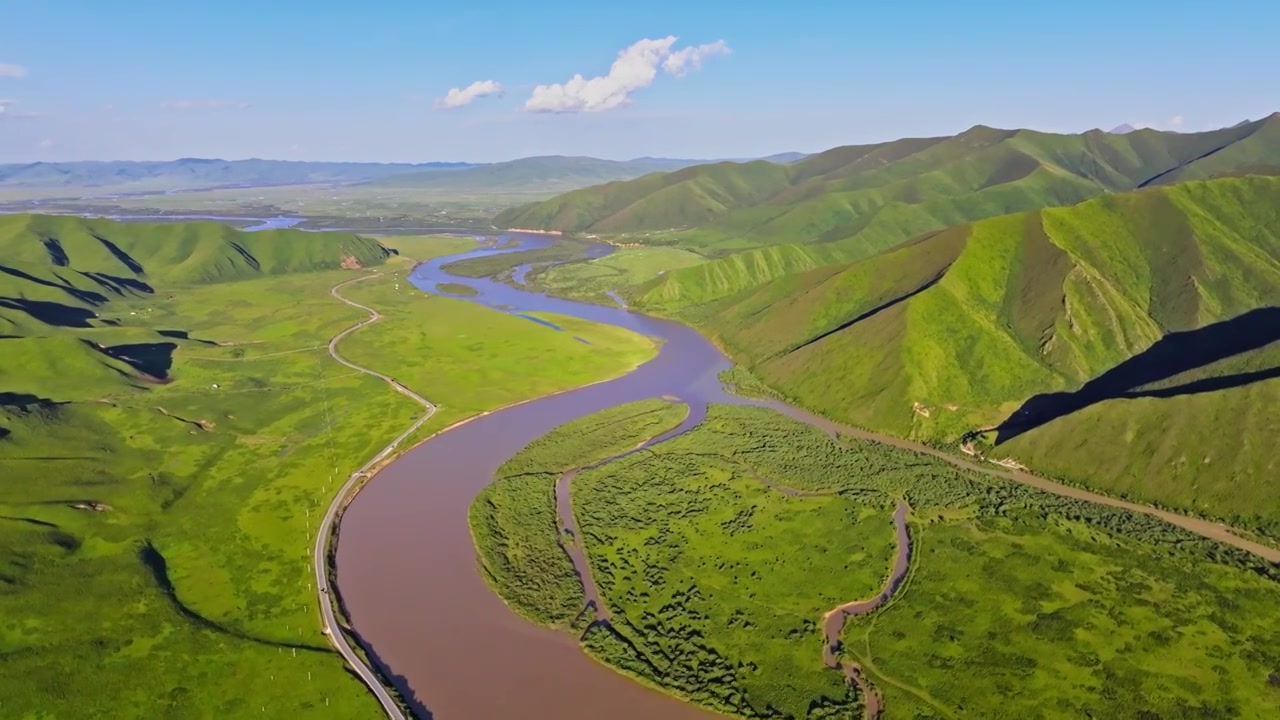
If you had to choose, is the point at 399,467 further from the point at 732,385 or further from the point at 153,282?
the point at 153,282

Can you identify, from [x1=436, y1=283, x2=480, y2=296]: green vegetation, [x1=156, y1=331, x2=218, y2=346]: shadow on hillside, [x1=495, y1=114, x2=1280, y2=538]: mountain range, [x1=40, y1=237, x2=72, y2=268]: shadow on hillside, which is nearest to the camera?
[x1=495, y1=114, x2=1280, y2=538]: mountain range

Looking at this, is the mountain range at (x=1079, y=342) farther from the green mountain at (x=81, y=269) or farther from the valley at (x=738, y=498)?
the green mountain at (x=81, y=269)

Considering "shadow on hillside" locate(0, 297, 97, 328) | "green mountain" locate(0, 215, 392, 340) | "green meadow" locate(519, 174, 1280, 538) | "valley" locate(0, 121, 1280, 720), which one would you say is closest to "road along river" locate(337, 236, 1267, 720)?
"valley" locate(0, 121, 1280, 720)

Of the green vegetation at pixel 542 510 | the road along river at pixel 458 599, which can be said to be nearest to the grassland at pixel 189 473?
the road along river at pixel 458 599

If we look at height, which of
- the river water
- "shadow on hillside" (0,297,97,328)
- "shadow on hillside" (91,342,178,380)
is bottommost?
the river water

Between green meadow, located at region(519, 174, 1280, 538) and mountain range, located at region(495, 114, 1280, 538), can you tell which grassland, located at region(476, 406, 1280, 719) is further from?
mountain range, located at region(495, 114, 1280, 538)

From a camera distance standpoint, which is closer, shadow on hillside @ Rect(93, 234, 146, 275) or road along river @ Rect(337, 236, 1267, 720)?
road along river @ Rect(337, 236, 1267, 720)
